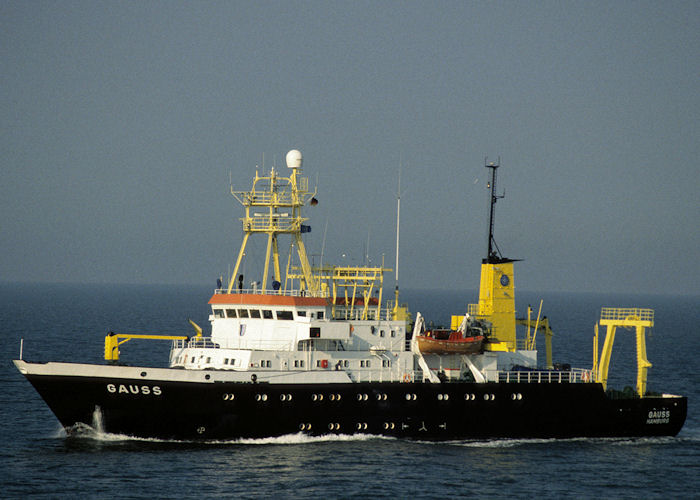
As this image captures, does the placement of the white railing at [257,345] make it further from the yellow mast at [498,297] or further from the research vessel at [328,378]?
the yellow mast at [498,297]

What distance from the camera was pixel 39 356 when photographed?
5591 cm

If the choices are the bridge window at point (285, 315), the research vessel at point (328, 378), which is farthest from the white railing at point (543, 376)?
the bridge window at point (285, 315)

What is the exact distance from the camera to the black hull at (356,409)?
31.1 m

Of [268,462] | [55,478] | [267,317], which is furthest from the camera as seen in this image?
[267,317]

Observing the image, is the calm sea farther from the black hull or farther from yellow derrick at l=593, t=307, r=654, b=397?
yellow derrick at l=593, t=307, r=654, b=397

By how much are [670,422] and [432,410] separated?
10.4m

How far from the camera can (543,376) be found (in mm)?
36438

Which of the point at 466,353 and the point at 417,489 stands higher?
the point at 466,353

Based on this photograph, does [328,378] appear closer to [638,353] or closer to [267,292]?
[267,292]

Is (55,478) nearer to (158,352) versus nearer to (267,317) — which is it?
(267,317)

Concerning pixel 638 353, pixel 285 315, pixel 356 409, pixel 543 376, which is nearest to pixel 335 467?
pixel 356 409

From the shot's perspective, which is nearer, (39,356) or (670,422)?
(670,422)

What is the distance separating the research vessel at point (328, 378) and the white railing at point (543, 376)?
0.18 ft

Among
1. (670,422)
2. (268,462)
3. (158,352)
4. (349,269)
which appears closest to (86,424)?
(268,462)
